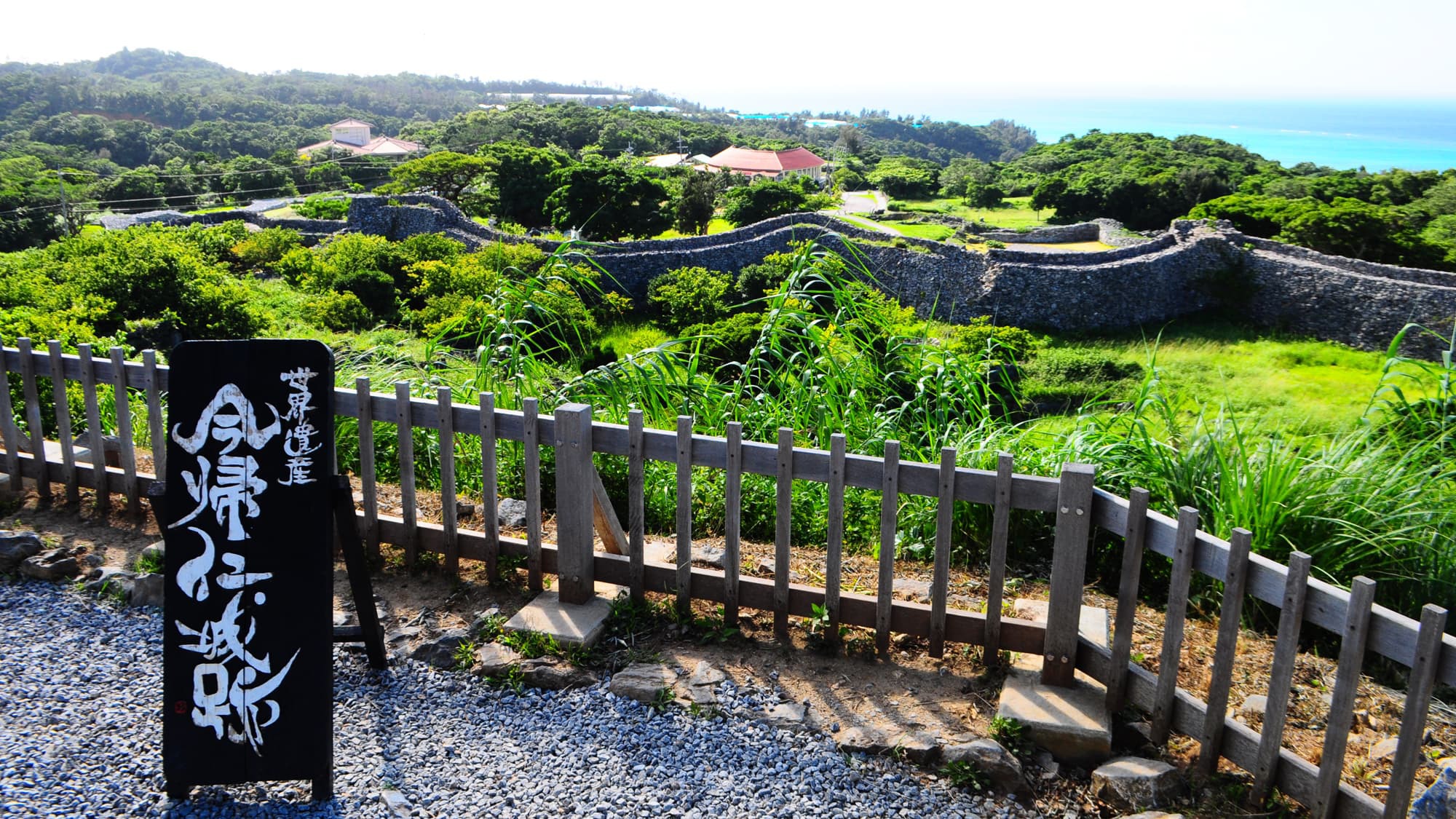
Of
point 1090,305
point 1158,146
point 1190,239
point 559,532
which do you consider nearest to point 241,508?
point 559,532

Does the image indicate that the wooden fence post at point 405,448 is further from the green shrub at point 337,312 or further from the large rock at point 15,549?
the green shrub at point 337,312

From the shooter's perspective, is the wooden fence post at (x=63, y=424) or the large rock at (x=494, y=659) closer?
the large rock at (x=494, y=659)

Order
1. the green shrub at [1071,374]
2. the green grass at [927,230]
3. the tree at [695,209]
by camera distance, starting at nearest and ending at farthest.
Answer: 1. the green shrub at [1071,374]
2. the green grass at [927,230]
3. the tree at [695,209]

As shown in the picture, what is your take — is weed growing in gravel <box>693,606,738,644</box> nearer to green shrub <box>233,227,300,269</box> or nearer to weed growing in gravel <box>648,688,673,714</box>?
weed growing in gravel <box>648,688,673,714</box>

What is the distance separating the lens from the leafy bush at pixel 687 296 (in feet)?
81.8

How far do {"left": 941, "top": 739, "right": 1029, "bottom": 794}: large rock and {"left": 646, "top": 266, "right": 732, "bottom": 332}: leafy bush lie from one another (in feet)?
71.0

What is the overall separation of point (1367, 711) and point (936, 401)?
2248 mm

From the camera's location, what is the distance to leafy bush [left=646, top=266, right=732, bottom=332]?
24.9 meters

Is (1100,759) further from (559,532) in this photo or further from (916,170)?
(916,170)

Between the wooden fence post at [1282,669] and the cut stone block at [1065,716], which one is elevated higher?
the wooden fence post at [1282,669]

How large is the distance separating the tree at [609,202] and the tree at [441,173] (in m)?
10.7

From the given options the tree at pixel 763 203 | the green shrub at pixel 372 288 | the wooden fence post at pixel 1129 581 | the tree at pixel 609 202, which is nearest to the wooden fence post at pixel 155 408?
the wooden fence post at pixel 1129 581

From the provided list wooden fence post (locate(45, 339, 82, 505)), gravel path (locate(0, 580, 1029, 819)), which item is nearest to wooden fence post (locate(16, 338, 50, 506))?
wooden fence post (locate(45, 339, 82, 505))

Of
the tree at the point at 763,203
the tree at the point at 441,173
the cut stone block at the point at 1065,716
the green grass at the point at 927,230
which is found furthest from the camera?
the tree at the point at 441,173
